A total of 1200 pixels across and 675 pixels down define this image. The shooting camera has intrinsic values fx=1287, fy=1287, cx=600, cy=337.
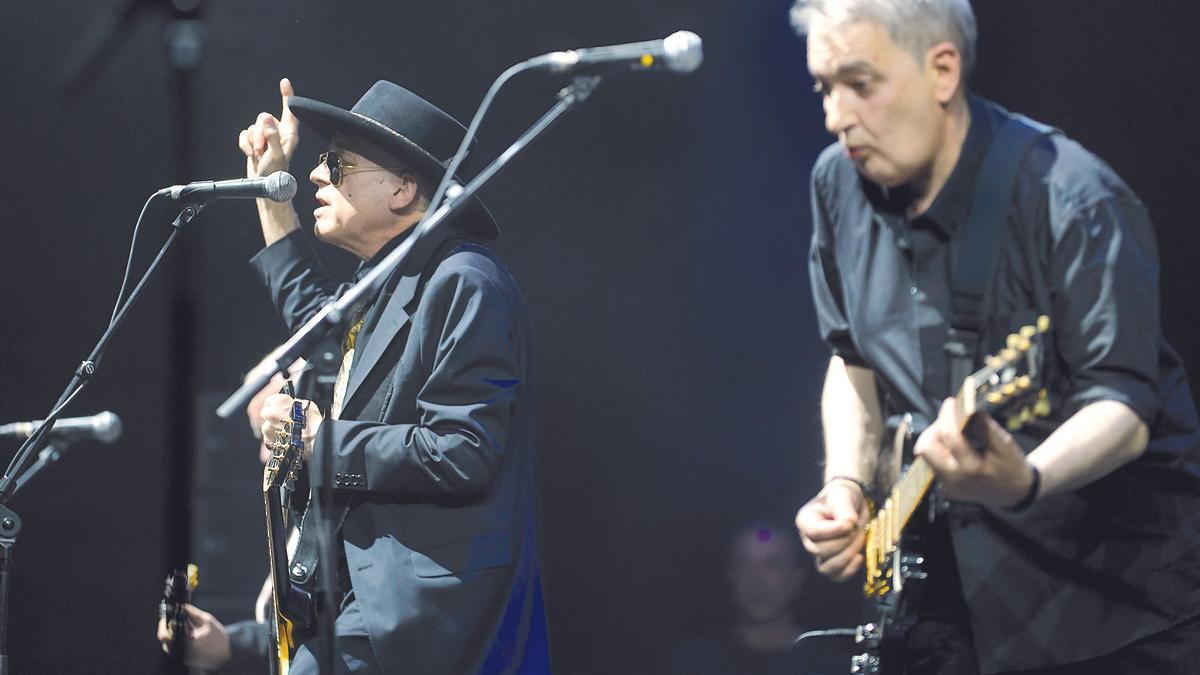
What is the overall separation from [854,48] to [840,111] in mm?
103

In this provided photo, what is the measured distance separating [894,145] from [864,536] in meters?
0.67

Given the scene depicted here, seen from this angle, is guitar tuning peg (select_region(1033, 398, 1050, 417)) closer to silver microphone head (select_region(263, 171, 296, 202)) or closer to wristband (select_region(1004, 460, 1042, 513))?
wristband (select_region(1004, 460, 1042, 513))

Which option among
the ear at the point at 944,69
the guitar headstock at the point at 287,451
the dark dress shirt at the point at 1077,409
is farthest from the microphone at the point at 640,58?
the guitar headstock at the point at 287,451

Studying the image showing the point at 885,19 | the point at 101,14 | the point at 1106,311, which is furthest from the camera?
the point at 101,14

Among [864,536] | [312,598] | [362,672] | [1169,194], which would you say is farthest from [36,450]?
[1169,194]

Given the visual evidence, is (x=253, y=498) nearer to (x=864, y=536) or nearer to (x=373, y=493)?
(x=373, y=493)

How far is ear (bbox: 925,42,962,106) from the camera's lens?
82.1 inches

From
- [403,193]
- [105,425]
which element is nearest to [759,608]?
[403,193]

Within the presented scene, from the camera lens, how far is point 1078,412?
1.93 m

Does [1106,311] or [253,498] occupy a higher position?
[1106,311]

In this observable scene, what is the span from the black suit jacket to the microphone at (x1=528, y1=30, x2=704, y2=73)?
0.72 m

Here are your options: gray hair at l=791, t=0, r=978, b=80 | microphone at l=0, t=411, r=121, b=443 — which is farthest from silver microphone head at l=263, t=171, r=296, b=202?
gray hair at l=791, t=0, r=978, b=80

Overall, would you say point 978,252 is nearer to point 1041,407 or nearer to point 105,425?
point 1041,407

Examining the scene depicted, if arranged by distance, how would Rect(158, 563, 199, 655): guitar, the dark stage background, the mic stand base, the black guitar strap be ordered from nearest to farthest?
the black guitar strap, the mic stand base, Rect(158, 563, 199, 655): guitar, the dark stage background
